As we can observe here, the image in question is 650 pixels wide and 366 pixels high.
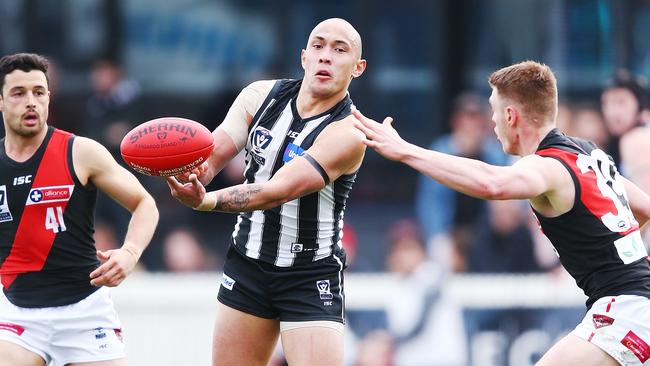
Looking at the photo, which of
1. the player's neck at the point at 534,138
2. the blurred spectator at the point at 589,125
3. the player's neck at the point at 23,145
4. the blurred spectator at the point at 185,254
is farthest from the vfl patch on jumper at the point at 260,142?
the blurred spectator at the point at 589,125

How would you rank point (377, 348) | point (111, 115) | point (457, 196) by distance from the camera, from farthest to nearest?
1. point (111, 115)
2. point (457, 196)
3. point (377, 348)

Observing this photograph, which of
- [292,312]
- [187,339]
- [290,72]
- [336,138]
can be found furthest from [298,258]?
[290,72]

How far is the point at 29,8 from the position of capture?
528 inches

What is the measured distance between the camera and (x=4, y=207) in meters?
7.19

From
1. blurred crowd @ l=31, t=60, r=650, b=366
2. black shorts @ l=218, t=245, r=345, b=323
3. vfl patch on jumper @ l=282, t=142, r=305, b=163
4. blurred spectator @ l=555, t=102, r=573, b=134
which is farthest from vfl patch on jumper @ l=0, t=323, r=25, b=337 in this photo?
blurred spectator @ l=555, t=102, r=573, b=134

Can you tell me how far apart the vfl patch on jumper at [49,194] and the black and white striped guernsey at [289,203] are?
107cm

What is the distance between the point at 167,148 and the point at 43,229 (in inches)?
49.5

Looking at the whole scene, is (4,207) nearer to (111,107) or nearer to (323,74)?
(323,74)

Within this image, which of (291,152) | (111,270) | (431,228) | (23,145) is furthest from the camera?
(431,228)

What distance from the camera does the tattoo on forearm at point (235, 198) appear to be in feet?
21.1

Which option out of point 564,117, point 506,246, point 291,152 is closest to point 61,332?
point 291,152

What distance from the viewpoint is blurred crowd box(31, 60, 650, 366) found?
37.6 ft

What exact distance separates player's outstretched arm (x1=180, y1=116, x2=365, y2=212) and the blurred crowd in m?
4.01

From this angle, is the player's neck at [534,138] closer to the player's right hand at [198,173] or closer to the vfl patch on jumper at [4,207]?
the player's right hand at [198,173]
